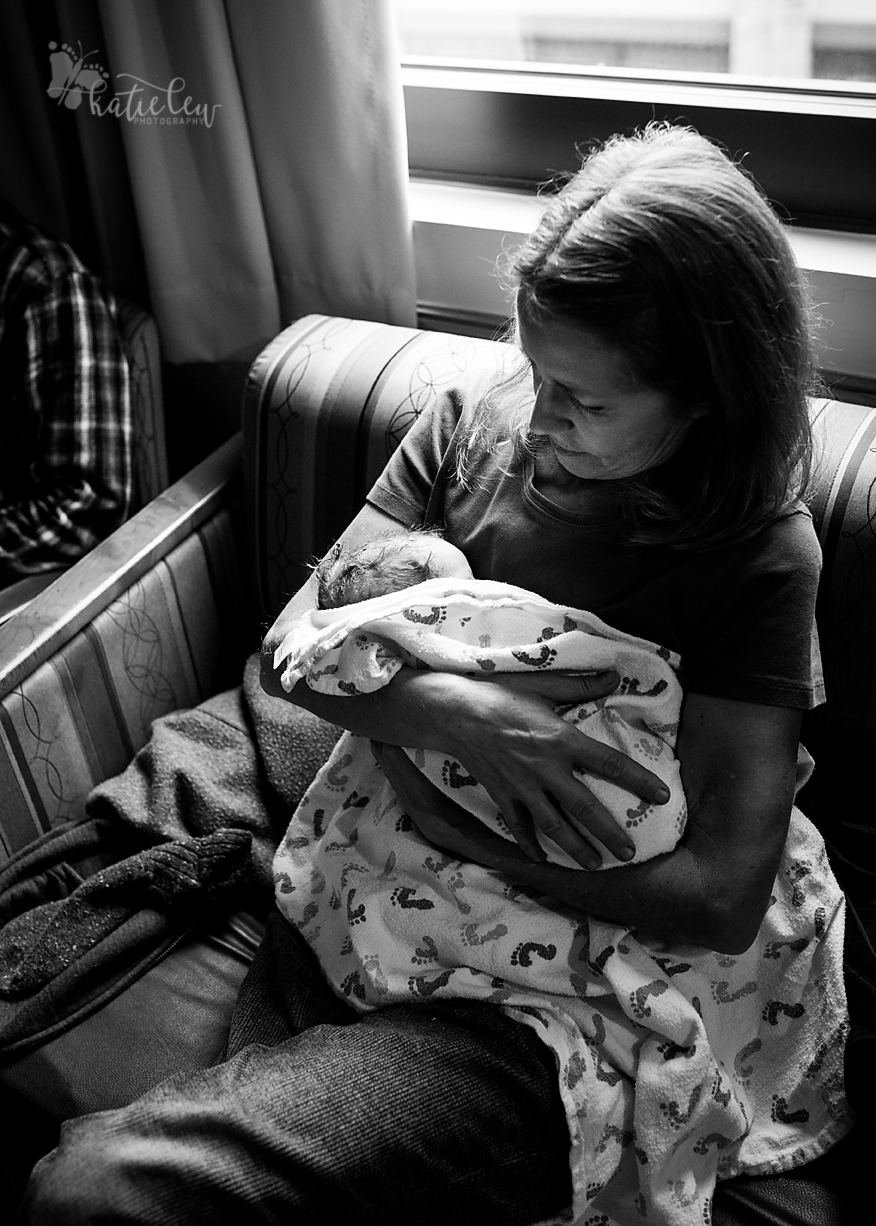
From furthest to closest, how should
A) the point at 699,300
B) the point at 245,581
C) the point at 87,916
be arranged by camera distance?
the point at 245,581 → the point at 87,916 → the point at 699,300

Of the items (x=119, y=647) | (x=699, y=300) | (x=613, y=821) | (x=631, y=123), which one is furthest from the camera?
(x=631, y=123)

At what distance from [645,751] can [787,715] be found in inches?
5.8

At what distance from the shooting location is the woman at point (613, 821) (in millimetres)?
1011

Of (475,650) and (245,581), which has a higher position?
(475,650)

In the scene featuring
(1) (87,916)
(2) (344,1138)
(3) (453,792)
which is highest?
(3) (453,792)

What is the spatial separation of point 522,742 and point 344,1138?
0.42 metres

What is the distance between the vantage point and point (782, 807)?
1.11m

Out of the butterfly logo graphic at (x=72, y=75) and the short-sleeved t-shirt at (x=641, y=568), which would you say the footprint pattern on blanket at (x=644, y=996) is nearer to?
the short-sleeved t-shirt at (x=641, y=568)

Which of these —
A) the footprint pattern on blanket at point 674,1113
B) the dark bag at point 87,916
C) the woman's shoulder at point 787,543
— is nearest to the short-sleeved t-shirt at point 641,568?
the woman's shoulder at point 787,543

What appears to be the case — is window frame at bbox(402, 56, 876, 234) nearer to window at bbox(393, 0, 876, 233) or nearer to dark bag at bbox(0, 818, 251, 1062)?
window at bbox(393, 0, 876, 233)

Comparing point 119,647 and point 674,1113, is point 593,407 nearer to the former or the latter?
point 674,1113

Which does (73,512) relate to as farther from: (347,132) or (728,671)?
(728,671)

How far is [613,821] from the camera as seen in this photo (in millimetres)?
1093

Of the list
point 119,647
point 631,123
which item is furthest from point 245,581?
point 631,123
